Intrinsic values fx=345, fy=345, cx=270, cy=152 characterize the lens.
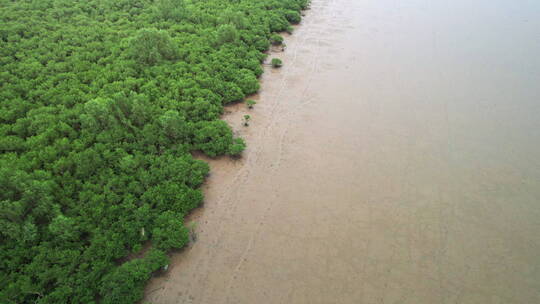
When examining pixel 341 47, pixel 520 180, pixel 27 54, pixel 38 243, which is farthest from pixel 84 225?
pixel 341 47

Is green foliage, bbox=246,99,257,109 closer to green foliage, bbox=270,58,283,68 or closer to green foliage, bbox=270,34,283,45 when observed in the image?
green foliage, bbox=270,58,283,68

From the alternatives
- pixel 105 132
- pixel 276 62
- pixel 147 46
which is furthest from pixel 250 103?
pixel 105 132

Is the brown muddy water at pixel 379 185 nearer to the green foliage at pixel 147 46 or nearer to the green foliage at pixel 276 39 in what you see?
the green foliage at pixel 276 39

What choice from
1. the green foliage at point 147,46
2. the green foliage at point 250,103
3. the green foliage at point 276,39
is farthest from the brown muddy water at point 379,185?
the green foliage at point 147,46

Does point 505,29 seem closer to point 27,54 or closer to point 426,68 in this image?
point 426,68

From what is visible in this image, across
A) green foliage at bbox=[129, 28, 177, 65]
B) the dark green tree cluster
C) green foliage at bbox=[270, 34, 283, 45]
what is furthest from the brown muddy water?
green foliage at bbox=[129, 28, 177, 65]
